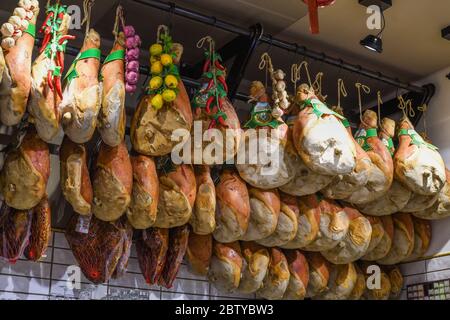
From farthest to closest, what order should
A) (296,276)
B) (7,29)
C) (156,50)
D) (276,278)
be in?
(296,276)
(276,278)
(156,50)
(7,29)

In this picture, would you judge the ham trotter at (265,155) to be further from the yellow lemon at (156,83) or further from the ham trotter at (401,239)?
the ham trotter at (401,239)

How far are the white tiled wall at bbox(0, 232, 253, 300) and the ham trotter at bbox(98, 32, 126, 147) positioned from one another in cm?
94

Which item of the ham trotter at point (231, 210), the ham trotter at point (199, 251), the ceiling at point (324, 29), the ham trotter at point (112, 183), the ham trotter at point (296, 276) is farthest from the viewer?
the ham trotter at point (296, 276)

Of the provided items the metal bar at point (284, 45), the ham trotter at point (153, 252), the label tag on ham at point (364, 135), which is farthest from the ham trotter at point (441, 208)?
the ham trotter at point (153, 252)

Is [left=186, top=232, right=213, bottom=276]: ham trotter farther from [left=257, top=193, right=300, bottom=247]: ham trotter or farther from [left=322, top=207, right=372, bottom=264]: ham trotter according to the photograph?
[left=322, top=207, right=372, bottom=264]: ham trotter

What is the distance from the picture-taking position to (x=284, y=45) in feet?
14.4

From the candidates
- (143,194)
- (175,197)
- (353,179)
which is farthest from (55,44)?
(353,179)

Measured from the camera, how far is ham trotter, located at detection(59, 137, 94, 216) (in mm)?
3479

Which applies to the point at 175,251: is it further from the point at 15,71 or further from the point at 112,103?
the point at 15,71

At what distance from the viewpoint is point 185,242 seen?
4023 millimetres

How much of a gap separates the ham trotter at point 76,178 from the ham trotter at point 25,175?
4.1 inches

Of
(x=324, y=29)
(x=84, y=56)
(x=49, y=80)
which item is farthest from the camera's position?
(x=324, y=29)

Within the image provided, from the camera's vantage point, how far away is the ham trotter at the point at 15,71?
3.19 meters

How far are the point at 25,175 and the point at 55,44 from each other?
0.63 m
